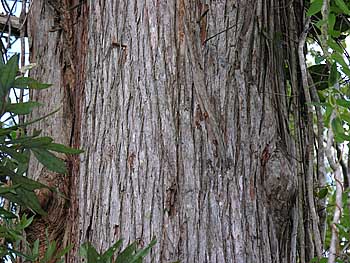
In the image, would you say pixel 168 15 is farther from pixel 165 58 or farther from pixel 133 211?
pixel 133 211

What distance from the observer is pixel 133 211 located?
151 centimetres

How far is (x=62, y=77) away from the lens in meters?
1.86

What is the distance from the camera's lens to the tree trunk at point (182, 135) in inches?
59.6

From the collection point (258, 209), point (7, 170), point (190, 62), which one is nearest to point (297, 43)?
point (190, 62)

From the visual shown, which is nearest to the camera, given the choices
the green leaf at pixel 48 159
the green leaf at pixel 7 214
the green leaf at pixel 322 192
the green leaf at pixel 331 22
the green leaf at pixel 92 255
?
the green leaf at pixel 92 255

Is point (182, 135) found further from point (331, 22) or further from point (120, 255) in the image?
point (331, 22)

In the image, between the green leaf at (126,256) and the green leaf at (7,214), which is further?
the green leaf at (7,214)

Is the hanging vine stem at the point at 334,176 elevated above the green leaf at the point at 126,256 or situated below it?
above

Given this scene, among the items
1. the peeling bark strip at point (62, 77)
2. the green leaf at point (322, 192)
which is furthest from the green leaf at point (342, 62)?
the peeling bark strip at point (62, 77)

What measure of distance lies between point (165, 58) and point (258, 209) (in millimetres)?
418

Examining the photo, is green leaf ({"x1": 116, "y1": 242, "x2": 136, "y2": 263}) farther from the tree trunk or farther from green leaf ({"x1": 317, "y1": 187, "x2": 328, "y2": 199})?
green leaf ({"x1": 317, "y1": 187, "x2": 328, "y2": 199})

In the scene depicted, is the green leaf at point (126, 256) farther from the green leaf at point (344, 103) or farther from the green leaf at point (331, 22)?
the green leaf at point (331, 22)

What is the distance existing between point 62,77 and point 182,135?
47 centimetres

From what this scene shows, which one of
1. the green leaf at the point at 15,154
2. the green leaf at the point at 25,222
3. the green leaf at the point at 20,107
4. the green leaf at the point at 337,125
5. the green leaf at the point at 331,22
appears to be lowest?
the green leaf at the point at 25,222
